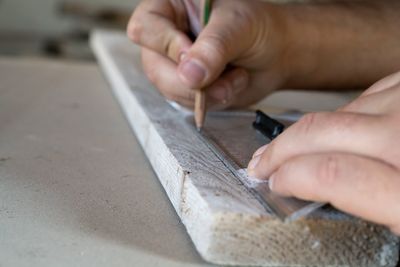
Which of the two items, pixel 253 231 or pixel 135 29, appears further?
pixel 135 29

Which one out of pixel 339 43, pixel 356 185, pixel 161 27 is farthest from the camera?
pixel 339 43

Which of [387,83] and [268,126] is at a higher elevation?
[387,83]

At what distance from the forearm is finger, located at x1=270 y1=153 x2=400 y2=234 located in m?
0.52

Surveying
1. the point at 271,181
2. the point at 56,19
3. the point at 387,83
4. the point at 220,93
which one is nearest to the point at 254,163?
the point at 271,181

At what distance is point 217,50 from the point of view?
761mm

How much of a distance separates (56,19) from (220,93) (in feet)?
9.16

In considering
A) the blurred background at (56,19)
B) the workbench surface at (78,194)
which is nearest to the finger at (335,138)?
the workbench surface at (78,194)

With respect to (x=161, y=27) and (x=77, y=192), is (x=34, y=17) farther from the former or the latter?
(x=77, y=192)

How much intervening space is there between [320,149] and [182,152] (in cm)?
20

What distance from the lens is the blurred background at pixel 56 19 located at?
3.40m

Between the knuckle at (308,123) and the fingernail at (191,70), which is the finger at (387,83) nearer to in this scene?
the knuckle at (308,123)

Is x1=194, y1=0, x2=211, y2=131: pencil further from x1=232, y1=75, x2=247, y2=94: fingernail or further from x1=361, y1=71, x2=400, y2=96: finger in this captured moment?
x1=361, y1=71, x2=400, y2=96: finger

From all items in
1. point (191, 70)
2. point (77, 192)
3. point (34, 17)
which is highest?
point (191, 70)

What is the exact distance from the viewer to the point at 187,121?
851mm
